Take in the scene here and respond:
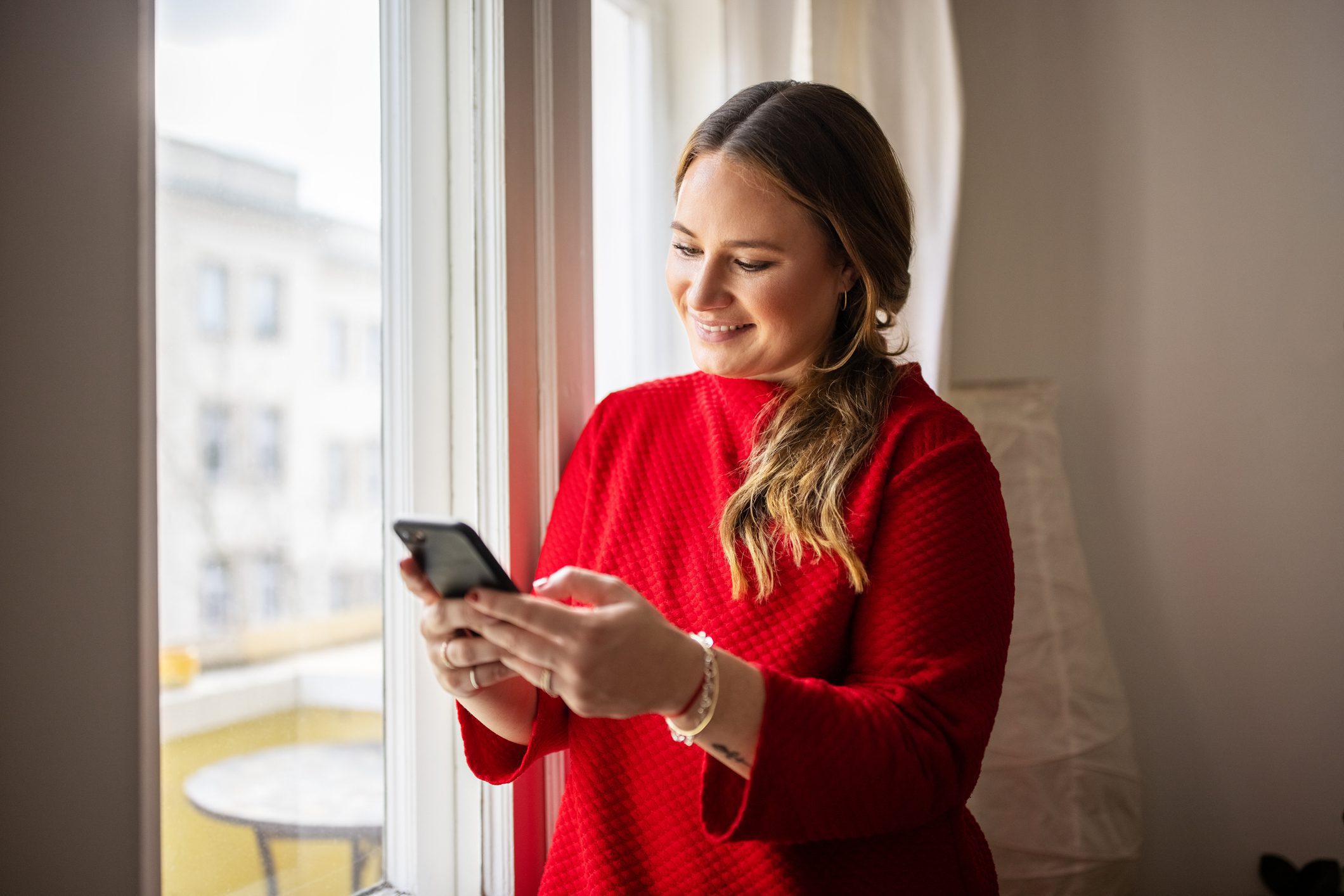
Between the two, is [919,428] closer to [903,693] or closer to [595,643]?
[903,693]

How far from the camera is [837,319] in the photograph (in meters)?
1.08

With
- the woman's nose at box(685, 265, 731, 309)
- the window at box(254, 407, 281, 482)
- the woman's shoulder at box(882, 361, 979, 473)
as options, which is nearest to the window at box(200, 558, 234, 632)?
the window at box(254, 407, 281, 482)

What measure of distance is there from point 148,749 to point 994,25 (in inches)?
77.8

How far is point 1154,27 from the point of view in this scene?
175 centimetres

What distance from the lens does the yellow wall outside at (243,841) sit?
2.75 ft

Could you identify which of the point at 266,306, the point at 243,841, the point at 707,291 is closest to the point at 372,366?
the point at 266,306

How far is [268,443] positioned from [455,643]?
0.33 meters

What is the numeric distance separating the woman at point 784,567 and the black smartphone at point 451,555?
0.07 m

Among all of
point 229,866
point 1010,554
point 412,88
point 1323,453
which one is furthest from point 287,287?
point 1323,453

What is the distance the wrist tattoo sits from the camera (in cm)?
75

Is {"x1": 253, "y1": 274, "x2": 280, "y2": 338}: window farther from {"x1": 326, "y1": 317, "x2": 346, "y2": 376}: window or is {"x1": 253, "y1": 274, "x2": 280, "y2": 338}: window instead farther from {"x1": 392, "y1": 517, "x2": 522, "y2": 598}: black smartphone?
{"x1": 392, "y1": 517, "x2": 522, "y2": 598}: black smartphone

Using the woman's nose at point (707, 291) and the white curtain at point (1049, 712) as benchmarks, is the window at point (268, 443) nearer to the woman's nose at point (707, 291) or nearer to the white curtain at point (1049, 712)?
the woman's nose at point (707, 291)

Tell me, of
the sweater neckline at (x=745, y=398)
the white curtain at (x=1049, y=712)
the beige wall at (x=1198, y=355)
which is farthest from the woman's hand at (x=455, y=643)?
the beige wall at (x=1198, y=355)

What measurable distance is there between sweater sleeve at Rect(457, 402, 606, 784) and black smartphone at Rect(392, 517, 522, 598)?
34 cm
